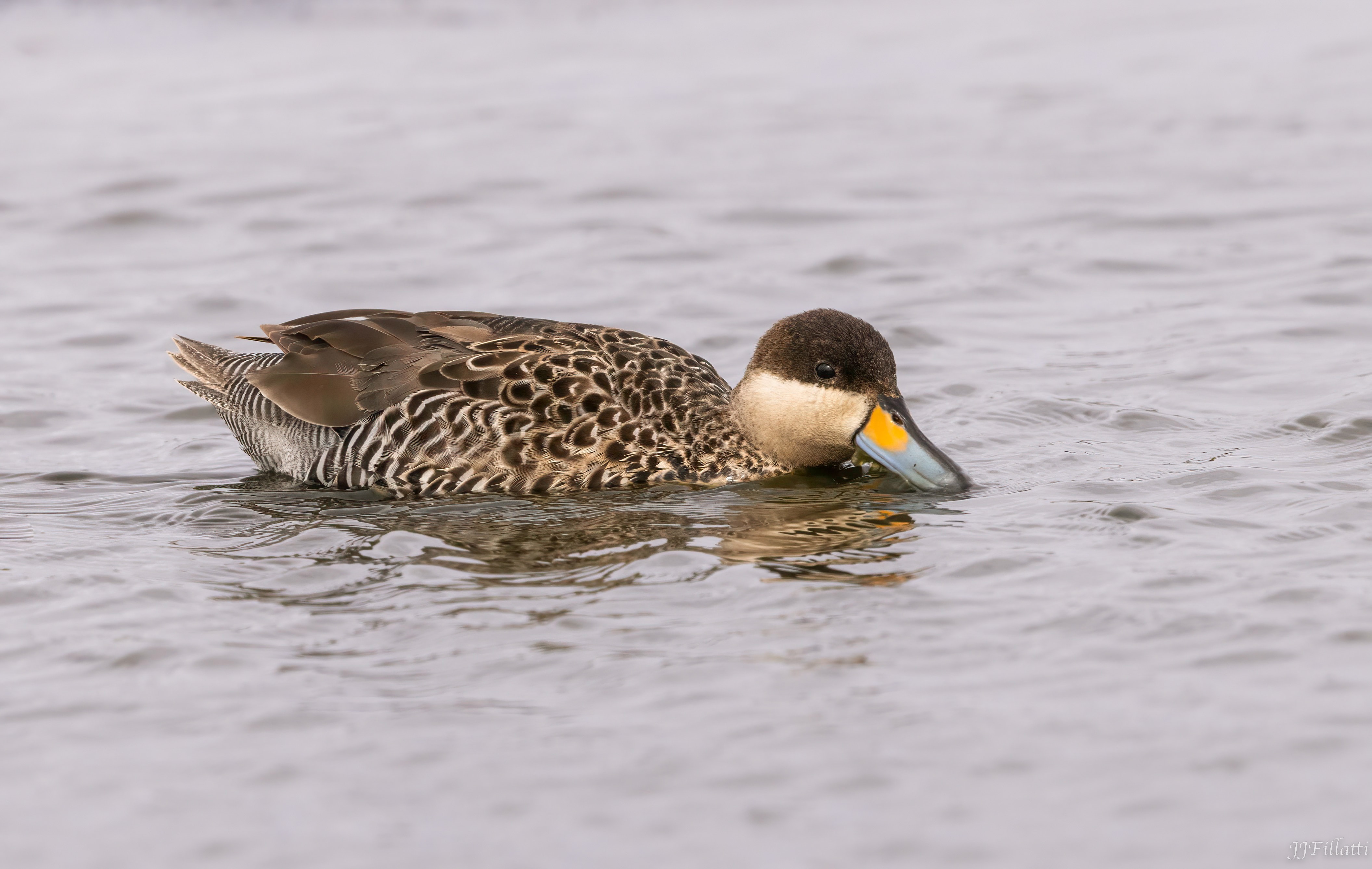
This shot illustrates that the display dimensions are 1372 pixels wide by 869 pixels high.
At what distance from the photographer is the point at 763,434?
8.27 m

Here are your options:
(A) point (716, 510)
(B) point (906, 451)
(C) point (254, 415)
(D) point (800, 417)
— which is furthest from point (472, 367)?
(B) point (906, 451)

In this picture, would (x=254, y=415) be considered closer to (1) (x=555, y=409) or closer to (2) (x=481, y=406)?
(2) (x=481, y=406)

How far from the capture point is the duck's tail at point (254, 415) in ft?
27.4

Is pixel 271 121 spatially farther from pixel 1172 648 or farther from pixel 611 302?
pixel 1172 648

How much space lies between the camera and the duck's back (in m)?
8.02

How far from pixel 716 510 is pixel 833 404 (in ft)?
2.65

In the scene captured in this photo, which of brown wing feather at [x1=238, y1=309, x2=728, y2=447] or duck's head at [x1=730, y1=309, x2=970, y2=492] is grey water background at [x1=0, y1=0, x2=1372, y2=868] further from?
brown wing feather at [x1=238, y1=309, x2=728, y2=447]

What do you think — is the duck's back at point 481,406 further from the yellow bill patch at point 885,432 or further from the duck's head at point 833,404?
the yellow bill patch at point 885,432

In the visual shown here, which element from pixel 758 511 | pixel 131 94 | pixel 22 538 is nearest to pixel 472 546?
pixel 758 511

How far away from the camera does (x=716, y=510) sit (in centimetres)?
783

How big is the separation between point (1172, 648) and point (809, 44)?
15.5 metres
